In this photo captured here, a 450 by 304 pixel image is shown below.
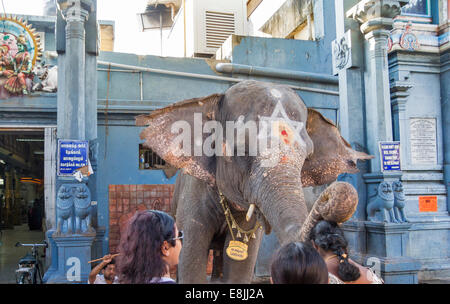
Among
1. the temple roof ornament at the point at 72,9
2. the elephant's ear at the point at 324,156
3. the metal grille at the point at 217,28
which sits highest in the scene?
the metal grille at the point at 217,28

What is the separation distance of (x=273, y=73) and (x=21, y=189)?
71.6 feet

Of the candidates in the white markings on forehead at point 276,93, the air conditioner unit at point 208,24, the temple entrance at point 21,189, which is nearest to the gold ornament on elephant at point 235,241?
the white markings on forehead at point 276,93

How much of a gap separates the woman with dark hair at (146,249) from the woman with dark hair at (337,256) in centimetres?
90

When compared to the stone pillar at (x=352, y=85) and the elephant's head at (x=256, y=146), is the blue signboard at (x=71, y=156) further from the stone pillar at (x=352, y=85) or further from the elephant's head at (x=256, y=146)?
the stone pillar at (x=352, y=85)

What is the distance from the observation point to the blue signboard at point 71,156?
230 inches

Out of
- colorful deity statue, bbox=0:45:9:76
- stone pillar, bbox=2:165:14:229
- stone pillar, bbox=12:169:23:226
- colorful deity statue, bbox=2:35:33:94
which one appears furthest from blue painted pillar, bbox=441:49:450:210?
stone pillar, bbox=12:169:23:226

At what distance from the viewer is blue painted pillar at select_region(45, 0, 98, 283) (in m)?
5.79

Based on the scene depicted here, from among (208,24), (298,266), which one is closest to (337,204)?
(298,266)

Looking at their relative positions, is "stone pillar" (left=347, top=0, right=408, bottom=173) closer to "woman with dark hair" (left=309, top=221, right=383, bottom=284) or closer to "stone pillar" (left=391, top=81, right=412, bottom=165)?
"stone pillar" (left=391, top=81, right=412, bottom=165)

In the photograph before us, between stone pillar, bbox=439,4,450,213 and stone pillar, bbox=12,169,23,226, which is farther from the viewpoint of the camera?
stone pillar, bbox=12,169,23,226

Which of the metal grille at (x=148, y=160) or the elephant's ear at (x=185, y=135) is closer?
the elephant's ear at (x=185, y=135)

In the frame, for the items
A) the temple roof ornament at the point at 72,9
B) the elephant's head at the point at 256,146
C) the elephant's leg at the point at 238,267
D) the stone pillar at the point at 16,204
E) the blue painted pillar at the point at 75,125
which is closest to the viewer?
the elephant's head at the point at 256,146

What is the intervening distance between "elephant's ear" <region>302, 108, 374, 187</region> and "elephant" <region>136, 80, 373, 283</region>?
→ 11 mm
